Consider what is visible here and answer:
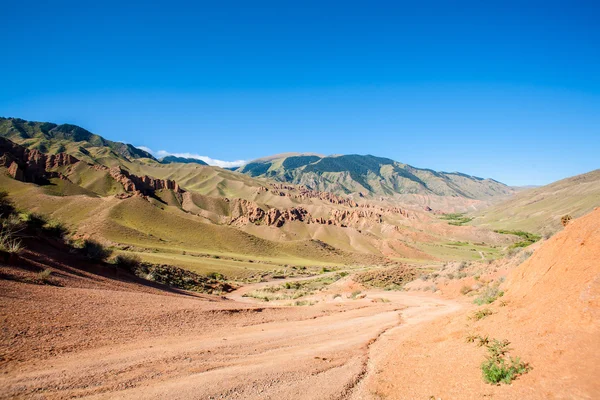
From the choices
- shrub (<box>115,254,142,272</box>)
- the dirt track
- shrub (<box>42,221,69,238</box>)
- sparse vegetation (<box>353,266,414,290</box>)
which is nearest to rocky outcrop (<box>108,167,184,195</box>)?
shrub (<box>42,221,69,238</box>)

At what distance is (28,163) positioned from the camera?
10794 cm

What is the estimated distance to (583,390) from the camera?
5.12 m

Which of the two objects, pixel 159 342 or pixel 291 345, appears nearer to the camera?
pixel 159 342

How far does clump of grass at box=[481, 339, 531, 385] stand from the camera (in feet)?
20.9

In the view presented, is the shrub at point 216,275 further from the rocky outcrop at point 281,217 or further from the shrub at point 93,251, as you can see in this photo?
the rocky outcrop at point 281,217

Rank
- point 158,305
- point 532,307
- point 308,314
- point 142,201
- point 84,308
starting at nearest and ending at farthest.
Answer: point 532,307, point 84,308, point 158,305, point 308,314, point 142,201

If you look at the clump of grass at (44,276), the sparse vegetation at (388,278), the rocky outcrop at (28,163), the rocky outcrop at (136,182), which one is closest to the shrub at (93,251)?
the clump of grass at (44,276)

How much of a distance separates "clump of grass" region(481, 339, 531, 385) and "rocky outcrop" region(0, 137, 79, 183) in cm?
12293

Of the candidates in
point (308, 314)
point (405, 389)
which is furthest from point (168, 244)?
point (405, 389)

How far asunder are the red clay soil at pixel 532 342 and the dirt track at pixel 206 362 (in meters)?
0.99

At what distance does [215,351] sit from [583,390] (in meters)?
8.39

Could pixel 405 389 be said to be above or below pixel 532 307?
below

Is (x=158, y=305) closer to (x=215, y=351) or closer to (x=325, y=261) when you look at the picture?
(x=215, y=351)

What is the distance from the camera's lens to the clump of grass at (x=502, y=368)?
20.9ft
